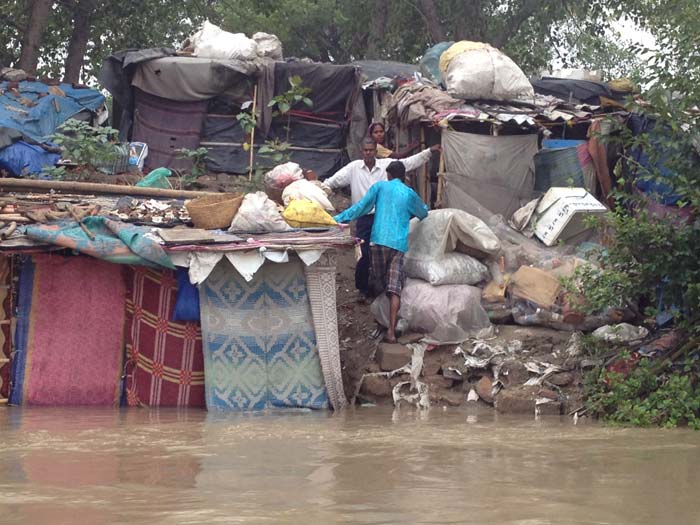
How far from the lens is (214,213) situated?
9.46 meters

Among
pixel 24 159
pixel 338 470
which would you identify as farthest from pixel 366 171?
pixel 338 470

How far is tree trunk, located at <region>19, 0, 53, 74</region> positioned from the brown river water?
929 cm

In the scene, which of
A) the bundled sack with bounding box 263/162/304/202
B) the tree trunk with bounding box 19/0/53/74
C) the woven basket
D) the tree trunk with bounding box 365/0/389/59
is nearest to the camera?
the woven basket

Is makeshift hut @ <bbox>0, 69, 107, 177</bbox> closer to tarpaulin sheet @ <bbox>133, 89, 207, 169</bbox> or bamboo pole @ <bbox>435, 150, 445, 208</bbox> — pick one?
tarpaulin sheet @ <bbox>133, 89, 207, 169</bbox>

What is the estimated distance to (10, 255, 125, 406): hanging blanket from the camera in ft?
30.7

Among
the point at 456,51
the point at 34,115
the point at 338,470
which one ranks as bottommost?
the point at 338,470

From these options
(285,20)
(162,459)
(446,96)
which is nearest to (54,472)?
(162,459)

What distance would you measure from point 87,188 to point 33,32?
7.29m

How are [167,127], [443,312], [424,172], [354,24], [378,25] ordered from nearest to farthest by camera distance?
1. [443,312]
2. [424,172]
3. [167,127]
4. [378,25]
5. [354,24]

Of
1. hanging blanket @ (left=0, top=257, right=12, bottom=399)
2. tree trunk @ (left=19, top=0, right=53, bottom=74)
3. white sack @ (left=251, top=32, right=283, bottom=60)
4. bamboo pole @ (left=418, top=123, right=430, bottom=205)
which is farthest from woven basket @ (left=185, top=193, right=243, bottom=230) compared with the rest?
tree trunk @ (left=19, top=0, right=53, bottom=74)

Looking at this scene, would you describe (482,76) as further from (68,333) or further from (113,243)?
(68,333)

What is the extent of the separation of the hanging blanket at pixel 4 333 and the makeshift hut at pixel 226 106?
3988 mm

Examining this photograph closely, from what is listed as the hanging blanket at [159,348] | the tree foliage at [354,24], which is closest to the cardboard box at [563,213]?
the hanging blanket at [159,348]

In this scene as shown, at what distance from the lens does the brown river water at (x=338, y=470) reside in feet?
15.9
